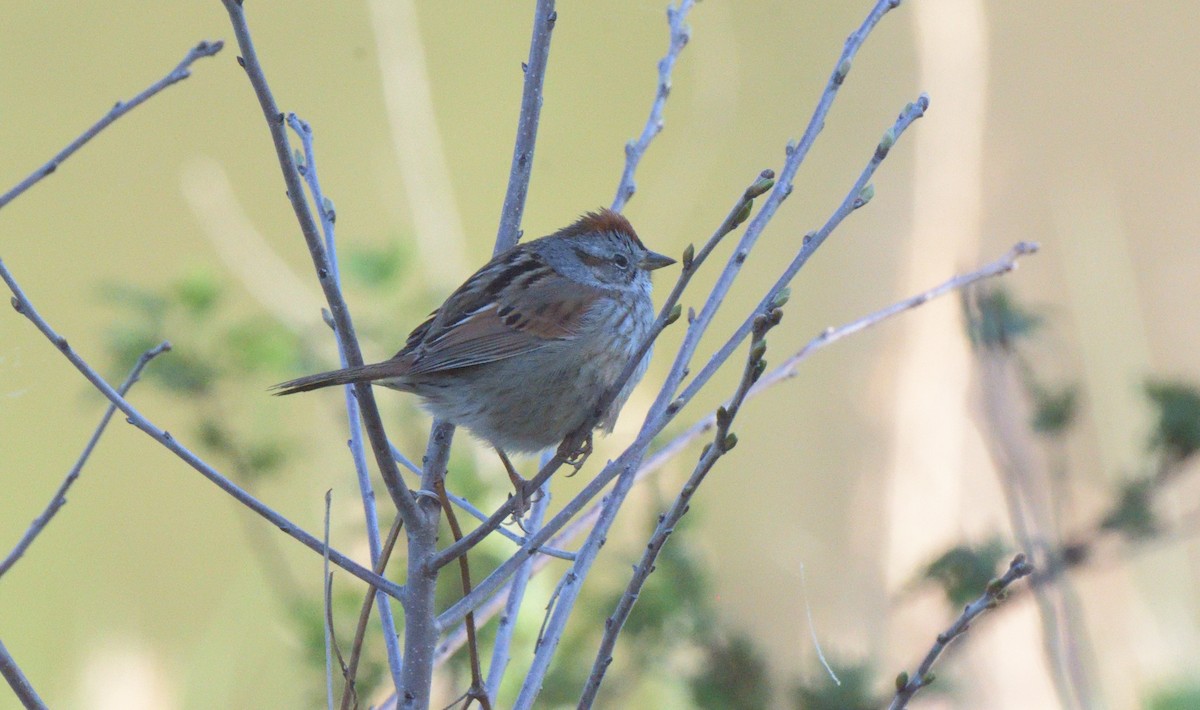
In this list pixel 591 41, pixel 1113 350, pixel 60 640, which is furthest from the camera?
pixel 591 41

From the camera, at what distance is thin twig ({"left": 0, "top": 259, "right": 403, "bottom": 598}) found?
159cm

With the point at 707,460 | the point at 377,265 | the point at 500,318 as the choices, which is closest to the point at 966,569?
the point at 500,318

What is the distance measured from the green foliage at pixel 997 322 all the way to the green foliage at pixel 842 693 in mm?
873

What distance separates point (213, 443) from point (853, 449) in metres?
2.74

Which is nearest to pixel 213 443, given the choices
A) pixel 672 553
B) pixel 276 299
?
pixel 276 299

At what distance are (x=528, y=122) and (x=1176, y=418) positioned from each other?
172 centimetres

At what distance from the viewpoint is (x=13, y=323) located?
4.70m

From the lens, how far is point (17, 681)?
158 cm

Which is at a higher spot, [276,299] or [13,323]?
[13,323]

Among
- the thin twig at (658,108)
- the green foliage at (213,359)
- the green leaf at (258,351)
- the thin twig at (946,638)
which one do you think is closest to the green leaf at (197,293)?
the green foliage at (213,359)

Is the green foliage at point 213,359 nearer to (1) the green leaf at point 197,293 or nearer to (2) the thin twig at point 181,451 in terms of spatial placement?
(1) the green leaf at point 197,293

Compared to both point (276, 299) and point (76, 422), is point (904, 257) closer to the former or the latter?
point (276, 299)

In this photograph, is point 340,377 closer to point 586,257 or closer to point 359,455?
point 359,455

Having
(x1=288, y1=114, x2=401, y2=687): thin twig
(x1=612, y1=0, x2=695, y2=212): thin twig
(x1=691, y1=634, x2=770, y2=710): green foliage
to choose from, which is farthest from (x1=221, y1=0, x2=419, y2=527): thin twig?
(x1=691, y1=634, x2=770, y2=710): green foliage
